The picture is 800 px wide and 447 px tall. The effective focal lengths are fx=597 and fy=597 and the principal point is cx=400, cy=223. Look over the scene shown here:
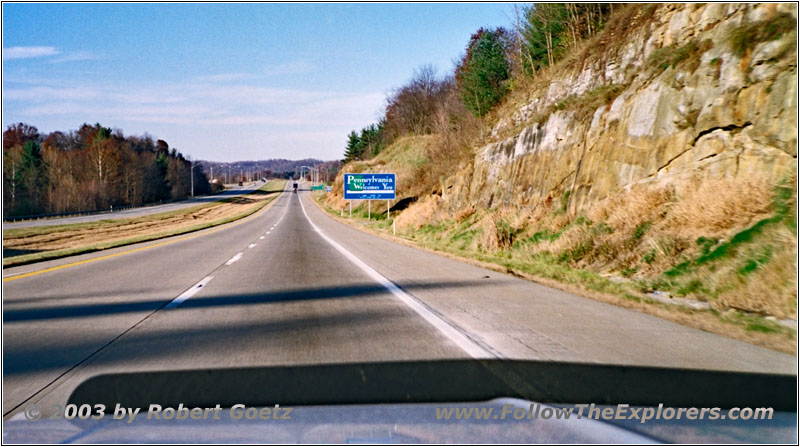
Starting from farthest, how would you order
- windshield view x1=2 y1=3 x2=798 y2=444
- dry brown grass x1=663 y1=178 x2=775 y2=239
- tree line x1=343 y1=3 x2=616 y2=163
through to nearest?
1. tree line x1=343 y1=3 x2=616 y2=163
2. dry brown grass x1=663 y1=178 x2=775 y2=239
3. windshield view x1=2 y1=3 x2=798 y2=444

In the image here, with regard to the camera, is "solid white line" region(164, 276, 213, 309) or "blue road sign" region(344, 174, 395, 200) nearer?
"solid white line" region(164, 276, 213, 309)

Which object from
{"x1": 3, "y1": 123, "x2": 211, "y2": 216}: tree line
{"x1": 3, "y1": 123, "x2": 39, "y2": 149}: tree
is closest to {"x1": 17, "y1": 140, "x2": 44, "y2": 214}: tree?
{"x1": 3, "y1": 123, "x2": 211, "y2": 216}: tree line

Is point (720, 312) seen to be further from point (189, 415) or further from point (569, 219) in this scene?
point (569, 219)

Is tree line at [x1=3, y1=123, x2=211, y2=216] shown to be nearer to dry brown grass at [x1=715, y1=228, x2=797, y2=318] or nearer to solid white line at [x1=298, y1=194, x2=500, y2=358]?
solid white line at [x1=298, y1=194, x2=500, y2=358]

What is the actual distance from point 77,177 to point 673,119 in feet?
285

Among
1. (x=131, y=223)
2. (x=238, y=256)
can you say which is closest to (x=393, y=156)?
(x=131, y=223)

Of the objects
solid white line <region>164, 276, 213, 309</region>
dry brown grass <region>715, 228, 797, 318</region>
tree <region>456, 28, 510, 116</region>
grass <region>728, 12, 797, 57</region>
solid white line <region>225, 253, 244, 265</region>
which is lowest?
solid white line <region>225, 253, 244, 265</region>

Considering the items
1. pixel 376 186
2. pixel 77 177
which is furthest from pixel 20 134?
pixel 376 186

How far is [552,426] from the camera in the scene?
13.3 ft

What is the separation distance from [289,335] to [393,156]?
8165 centimetres

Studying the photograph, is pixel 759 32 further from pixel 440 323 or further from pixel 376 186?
pixel 376 186

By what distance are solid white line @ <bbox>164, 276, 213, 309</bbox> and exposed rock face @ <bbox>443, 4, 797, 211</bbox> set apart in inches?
435

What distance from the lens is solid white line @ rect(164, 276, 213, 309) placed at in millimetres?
9367

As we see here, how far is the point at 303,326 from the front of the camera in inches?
302
